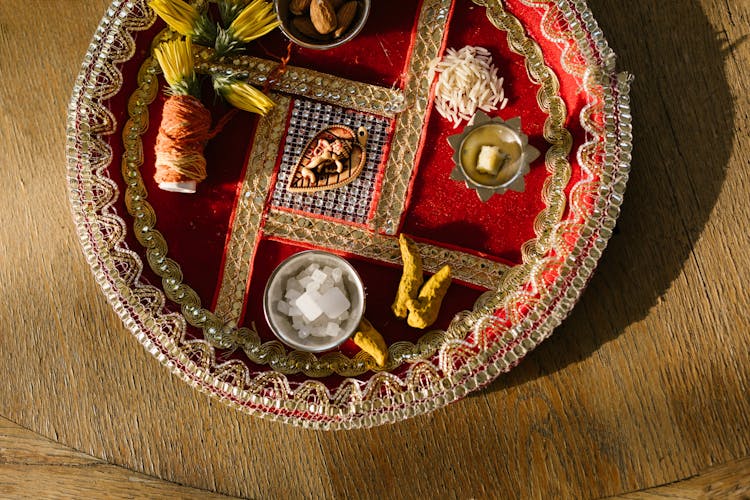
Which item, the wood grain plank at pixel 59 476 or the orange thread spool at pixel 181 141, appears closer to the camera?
the orange thread spool at pixel 181 141

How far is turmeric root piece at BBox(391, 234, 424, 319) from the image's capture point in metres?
1.07

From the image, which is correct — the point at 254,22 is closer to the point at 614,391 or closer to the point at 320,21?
the point at 320,21

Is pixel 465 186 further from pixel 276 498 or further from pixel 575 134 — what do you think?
pixel 276 498

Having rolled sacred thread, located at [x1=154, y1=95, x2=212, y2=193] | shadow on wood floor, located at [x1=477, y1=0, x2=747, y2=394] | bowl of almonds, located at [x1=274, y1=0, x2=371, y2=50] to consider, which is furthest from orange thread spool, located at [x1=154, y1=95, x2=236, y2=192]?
shadow on wood floor, located at [x1=477, y1=0, x2=747, y2=394]

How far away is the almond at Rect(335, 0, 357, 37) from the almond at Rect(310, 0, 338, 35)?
0.03 feet

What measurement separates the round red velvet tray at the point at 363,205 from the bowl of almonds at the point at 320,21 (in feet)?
0.15

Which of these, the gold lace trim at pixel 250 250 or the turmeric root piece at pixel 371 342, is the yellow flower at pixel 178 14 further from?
the turmeric root piece at pixel 371 342

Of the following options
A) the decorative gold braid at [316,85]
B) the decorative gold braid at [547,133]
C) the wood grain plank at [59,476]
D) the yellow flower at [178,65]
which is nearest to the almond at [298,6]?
the decorative gold braid at [316,85]

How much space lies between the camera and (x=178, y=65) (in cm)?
109

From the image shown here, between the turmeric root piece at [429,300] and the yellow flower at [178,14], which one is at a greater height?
the yellow flower at [178,14]

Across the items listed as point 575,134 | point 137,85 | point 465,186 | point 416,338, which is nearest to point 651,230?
point 575,134

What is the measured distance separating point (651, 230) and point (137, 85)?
42.1 inches

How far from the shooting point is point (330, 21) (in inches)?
42.9

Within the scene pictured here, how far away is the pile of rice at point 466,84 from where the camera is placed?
1.10 meters
